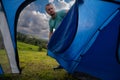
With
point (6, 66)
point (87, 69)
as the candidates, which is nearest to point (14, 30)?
point (6, 66)

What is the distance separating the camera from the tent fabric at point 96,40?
4816 millimetres

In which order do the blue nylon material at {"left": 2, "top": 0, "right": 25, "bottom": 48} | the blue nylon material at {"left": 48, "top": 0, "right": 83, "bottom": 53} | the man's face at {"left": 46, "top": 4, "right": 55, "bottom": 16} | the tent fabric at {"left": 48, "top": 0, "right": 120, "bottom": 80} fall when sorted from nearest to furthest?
the tent fabric at {"left": 48, "top": 0, "right": 120, "bottom": 80}, the blue nylon material at {"left": 48, "top": 0, "right": 83, "bottom": 53}, the blue nylon material at {"left": 2, "top": 0, "right": 25, "bottom": 48}, the man's face at {"left": 46, "top": 4, "right": 55, "bottom": 16}

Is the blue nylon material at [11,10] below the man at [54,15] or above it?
above

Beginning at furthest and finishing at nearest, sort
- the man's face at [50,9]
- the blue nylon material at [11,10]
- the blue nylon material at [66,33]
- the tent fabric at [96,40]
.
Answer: the man's face at [50,9], the blue nylon material at [11,10], the blue nylon material at [66,33], the tent fabric at [96,40]

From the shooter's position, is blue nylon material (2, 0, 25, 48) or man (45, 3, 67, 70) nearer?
blue nylon material (2, 0, 25, 48)

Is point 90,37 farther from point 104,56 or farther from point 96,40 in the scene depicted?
point 104,56

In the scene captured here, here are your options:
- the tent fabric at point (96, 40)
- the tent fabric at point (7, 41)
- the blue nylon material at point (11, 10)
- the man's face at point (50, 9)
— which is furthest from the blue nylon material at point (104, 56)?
the man's face at point (50, 9)

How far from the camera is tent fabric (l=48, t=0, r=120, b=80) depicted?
4816 millimetres

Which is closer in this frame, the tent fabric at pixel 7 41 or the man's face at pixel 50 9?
the tent fabric at pixel 7 41

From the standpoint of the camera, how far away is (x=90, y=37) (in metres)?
4.98

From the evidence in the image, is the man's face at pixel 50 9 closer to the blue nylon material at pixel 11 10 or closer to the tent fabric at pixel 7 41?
the blue nylon material at pixel 11 10

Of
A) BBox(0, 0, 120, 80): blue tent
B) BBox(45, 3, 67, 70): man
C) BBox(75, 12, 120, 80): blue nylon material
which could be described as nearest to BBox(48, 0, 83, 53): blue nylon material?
BBox(0, 0, 120, 80): blue tent

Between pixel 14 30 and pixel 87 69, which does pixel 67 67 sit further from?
pixel 14 30

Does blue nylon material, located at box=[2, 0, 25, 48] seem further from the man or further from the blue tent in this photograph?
the man
